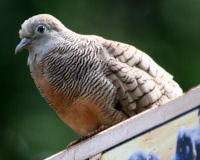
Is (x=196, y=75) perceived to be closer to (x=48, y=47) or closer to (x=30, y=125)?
(x=30, y=125)

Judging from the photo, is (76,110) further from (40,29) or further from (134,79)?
(40,29)

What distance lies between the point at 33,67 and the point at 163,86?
94 cm

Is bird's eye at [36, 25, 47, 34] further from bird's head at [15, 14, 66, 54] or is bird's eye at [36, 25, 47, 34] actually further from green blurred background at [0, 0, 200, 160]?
green blurred background at [0, 0, 200, 160]

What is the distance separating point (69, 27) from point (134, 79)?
2.80 metres

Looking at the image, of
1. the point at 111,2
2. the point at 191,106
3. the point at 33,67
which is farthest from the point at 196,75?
the point at 191,106

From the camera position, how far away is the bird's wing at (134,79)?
4320 mm

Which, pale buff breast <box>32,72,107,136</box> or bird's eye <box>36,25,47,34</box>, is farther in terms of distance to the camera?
bird's eye <box>36,25,47,34</box>

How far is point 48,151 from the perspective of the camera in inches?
268

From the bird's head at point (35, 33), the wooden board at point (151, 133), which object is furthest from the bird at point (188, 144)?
the bird's head at point (35, 33)

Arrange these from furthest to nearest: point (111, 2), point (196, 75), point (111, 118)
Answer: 1. point (111, 2)
2. point (196, 75)
3. point (111, 118)

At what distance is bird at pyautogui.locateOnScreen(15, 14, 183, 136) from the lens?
4281 millimetres

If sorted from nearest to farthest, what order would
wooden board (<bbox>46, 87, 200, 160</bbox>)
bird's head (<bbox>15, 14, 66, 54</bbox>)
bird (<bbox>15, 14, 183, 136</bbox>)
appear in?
wooden board (<bbox>46, 87, 200, 160</bbox>) → bird (<bbox>15, 14, 183, 136</bbox>) → bird's head (<bbox>15, 14, 66, 54</bbox>)

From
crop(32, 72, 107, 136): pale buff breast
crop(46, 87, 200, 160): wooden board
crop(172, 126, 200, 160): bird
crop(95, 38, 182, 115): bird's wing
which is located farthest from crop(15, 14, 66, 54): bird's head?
crop(172, 126, 200, 160): bird

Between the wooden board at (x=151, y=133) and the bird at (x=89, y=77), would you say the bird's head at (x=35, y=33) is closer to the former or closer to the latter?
the bird at (x=89, y=77)
